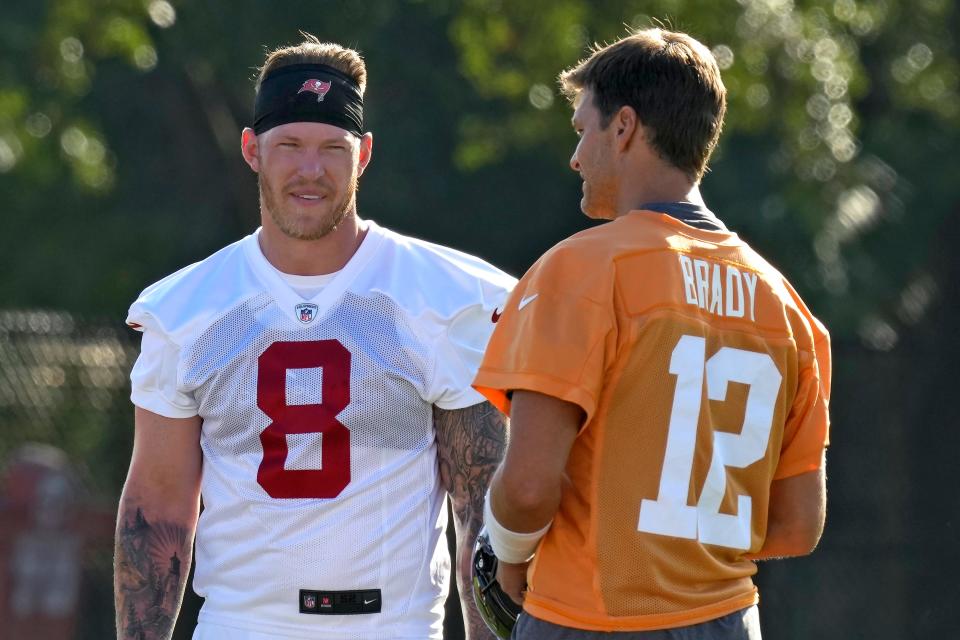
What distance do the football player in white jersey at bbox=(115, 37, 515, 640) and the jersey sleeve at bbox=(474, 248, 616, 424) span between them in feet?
3.27

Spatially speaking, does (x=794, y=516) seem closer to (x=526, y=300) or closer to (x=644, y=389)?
(x=644, y=389)

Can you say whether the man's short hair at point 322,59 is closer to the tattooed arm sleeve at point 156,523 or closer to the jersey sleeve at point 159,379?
the jersey sleeve at point 159,379

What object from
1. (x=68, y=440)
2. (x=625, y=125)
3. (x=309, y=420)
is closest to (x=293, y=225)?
(x=309, y=420)

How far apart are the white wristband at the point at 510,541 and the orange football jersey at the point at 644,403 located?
0.04 metres

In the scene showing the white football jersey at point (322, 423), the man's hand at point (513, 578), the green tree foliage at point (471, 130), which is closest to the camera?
the man's hand at point (513, 578)

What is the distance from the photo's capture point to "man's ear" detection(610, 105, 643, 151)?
10.3ft

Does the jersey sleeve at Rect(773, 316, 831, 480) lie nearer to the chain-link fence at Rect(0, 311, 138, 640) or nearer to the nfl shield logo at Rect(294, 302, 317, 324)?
the nfl shield logo at Rect(294, 302, 317, 324)

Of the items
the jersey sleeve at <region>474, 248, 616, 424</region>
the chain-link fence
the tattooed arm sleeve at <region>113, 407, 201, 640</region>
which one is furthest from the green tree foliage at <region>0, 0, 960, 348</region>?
the jersey sleeve at <region>474, 248, 616, 424</region>

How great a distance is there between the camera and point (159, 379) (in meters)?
4.10

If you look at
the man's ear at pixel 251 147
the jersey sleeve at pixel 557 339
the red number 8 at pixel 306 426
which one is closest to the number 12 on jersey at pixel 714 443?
the jersey sleeve at pixel 557 339

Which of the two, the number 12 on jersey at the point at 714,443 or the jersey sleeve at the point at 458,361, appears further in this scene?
the jersey sleeve at the point at 458,361

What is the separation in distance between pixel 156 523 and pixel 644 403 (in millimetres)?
1664

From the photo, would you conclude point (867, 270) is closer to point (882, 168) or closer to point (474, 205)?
point (882, 168)

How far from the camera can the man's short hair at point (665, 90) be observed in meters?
3.14
